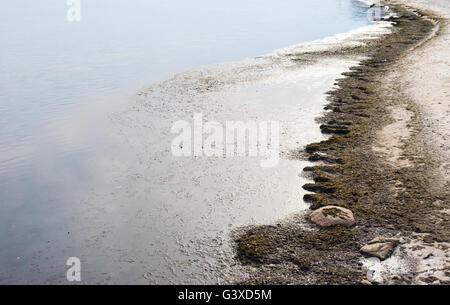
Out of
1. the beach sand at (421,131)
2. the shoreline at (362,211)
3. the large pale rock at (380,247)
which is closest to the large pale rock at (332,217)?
the shoreline at (362,211)

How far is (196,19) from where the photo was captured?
185 feet

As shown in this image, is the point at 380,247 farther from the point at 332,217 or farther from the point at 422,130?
the point at 422,130

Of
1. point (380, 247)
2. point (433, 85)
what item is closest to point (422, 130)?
point (433, 85)

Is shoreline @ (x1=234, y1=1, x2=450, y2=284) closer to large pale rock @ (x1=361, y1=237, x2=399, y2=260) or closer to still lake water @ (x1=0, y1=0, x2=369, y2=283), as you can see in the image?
large pale rock @ (x1=361, y1=237, x2=399, y2=260)

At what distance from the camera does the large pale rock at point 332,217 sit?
12117mm

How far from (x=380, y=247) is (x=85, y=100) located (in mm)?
18079

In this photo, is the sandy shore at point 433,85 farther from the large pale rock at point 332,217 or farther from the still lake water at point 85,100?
the still lake water at point 85,100

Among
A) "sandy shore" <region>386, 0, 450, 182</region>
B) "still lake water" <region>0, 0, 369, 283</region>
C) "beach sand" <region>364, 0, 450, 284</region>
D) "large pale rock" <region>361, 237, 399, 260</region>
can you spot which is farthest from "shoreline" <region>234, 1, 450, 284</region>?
"still lake water" <region>0, 0, 369, 283</region>

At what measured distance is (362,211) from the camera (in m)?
12.7

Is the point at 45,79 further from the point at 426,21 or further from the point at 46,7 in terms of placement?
the point at 46,7

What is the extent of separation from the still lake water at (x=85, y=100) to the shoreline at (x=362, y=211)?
2244 mm

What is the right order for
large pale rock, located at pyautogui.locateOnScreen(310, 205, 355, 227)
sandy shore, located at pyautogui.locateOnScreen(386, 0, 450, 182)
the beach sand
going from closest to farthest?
the beach sand → large pale rock, located at pyautogui.locateOnScreen(310, 205, 355, 227) → sandy shore, located at pyautogui.locateOnScreen(386, 0, 450, 182)

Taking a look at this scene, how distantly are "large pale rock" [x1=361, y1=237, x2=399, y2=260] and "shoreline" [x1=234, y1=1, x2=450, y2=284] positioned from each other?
6.1 inches

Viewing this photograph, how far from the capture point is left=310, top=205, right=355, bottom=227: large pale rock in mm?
12117
